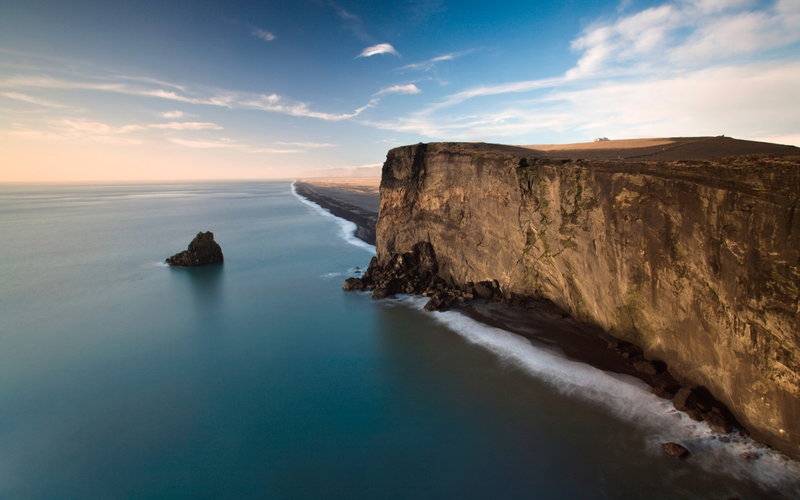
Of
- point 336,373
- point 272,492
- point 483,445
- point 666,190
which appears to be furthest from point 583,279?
point 272,492

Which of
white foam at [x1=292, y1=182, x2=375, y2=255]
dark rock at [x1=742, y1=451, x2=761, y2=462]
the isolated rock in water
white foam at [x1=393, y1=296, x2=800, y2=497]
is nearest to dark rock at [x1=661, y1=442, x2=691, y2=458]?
white foam at [x1=393, y1=296, x2=800, y2=497]

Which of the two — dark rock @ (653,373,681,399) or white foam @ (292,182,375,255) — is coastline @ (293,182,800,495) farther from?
white foam @ (292,182,375,255)

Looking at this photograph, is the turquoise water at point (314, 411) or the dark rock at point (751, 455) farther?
the turquoise water at point (314, 411)

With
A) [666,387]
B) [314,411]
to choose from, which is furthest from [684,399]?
A: [314,411]

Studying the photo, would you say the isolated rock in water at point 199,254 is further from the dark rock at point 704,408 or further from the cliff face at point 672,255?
the dark rock at point 704,408

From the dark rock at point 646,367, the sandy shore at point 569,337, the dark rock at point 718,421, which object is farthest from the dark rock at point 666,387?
the dark rock at point 718,421

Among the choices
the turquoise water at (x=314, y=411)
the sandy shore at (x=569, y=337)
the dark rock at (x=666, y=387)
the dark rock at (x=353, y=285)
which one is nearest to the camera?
the turquoise water at (x=314, y=411)

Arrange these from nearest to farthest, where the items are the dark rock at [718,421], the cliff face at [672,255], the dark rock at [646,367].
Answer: the cliff face at [672,255], the dark rock at [718,421], the dark rock at [646,367]
